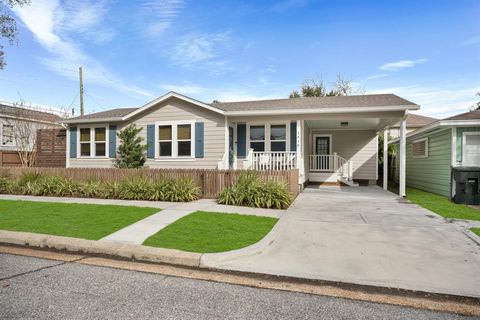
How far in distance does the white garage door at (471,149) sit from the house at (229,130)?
7.72 ft

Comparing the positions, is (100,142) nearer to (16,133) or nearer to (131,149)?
(131,149)

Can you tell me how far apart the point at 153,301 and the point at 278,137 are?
10675 mm

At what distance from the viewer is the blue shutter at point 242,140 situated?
1366 centimetres

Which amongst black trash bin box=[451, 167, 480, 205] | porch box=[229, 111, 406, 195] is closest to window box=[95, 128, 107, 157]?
porch box=[229, 111, 406, 195]

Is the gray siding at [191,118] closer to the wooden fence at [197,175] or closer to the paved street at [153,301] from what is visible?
the wooden fence at [197,175]

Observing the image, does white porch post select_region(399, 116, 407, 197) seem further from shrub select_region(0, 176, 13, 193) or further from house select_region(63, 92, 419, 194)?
shrub select_region(0, 176, 13, 193)

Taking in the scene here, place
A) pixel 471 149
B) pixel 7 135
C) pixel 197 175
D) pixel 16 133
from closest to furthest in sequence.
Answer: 1. pixel 197 175
2. pixel 471 149
3. pixel 7 135
4. pixel 16 133

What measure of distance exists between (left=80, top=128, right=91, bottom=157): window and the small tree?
8.30 feet

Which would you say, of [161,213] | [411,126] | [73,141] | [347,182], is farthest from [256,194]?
[411,126]

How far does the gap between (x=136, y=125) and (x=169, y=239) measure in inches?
399

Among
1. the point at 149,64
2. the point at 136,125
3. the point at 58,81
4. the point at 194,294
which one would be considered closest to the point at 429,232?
the point at 194,294

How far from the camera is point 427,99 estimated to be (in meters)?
29.7

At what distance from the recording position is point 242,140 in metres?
13.7

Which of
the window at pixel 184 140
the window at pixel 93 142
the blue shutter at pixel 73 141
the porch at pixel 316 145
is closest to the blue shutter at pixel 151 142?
the window at pixel 184 140
